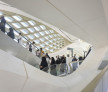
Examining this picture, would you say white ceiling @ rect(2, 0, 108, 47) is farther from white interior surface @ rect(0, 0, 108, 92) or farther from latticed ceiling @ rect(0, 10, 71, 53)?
latticed ceiling @ rect(0, 10, 71, 53)

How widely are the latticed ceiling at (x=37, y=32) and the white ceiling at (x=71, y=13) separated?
15101 millimetres

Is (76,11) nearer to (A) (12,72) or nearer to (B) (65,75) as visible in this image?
(A) (12,72)

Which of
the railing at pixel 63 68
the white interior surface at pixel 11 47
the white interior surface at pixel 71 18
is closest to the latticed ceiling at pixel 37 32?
the white interior surface at pixel 11 47

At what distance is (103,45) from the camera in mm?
8719

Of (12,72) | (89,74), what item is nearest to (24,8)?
(12,72)

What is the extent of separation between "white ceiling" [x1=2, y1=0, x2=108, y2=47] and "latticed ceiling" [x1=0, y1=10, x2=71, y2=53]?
15101mm

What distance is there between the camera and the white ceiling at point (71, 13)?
4457mm

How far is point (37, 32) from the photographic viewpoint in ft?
103

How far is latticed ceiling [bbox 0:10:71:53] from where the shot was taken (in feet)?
75.1

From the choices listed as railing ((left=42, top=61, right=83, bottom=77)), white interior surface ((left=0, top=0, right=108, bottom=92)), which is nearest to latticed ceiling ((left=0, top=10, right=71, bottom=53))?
railing ((left=42, top=61, right=83, bottom=77))

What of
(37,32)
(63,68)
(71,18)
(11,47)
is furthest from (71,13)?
(37,32)

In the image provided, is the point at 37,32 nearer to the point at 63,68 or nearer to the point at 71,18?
the point at 63,68

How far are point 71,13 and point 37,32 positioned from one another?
2662cm

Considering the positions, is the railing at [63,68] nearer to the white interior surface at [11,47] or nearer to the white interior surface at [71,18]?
the white interior surface at [71,18]
